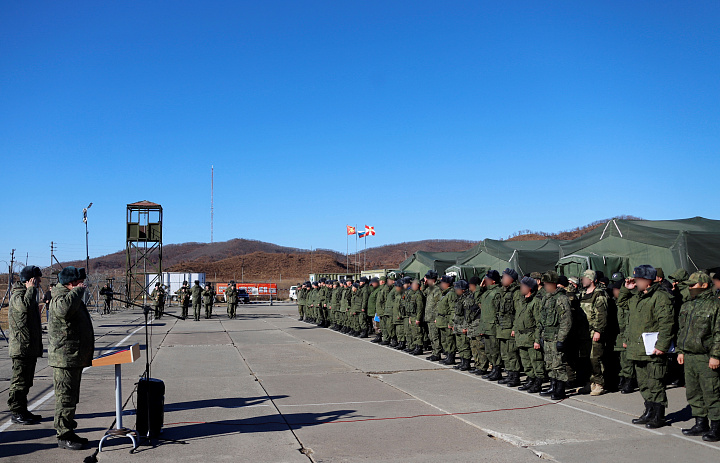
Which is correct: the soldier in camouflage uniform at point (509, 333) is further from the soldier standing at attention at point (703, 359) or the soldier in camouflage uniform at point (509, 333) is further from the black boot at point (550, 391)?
the soldier standing at attention at point (703, 359)

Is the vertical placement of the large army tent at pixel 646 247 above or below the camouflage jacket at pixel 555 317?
above

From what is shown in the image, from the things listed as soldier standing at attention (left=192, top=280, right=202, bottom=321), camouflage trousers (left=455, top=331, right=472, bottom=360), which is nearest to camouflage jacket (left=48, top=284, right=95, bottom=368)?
camouflage trousers (left=455, top=331, right=472, bottom=360)

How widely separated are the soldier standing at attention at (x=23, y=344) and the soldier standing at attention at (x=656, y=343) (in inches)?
309

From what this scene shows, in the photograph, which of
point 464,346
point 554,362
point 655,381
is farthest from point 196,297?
point 655,381

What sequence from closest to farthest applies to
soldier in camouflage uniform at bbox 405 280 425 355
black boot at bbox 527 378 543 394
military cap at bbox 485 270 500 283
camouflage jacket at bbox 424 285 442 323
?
1. black boot at bbox 527 378 543 394
2. military cap at bbox 485 270 500 283
3. camouflage jacket at bbox 424 285 442 323
4. soldier in camouflage uniform at bbox 405 280 425 355

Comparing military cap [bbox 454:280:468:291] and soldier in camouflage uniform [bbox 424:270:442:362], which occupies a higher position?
military cap [bbox 454:280:468:291]

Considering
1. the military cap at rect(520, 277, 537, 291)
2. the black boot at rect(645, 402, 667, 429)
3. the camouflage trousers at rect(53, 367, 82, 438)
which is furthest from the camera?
the military cap at rect(520, 277, 537, 291)

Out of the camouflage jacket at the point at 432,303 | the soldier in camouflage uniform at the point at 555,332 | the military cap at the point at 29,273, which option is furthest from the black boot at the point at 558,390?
the military cap at the point at 29,273

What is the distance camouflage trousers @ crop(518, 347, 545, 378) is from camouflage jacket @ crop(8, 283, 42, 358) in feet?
24.2

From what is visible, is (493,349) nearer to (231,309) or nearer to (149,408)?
(149,408)

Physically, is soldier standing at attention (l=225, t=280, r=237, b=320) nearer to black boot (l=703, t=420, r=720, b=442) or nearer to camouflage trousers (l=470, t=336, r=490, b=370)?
camouflage trousers (l=470, t=336, r=490, b=370)

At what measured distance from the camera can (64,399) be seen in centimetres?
643

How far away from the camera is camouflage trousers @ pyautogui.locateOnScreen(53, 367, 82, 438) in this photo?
6402mm

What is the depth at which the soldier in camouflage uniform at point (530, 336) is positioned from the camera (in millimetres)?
9711
